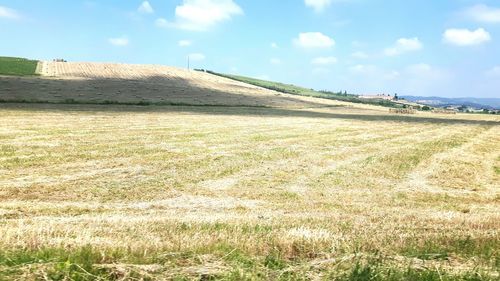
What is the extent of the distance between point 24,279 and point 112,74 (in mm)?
102892

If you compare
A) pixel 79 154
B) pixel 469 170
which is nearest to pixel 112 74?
pixel 79 154

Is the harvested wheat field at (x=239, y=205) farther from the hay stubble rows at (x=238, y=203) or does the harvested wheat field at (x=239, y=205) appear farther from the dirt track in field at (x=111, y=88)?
the dirt track in field at (x=111, y=88)

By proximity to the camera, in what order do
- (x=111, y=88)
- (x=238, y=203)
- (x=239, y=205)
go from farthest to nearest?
(x=111, y=88) → (x=238, y=203) → (x=239, y=205)

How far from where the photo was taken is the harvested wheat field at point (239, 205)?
5734mm

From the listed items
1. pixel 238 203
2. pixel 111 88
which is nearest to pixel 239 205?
pixel 238 203

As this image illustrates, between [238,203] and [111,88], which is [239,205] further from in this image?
[111,88]

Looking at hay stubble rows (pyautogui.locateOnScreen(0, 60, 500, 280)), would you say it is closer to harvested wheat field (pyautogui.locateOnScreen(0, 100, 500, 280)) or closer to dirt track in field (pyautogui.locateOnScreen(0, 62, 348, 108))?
harvested wheat field (pyautogui.locateOnScreen(0, 100, 500, 280))

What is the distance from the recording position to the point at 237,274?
5297 millimetres

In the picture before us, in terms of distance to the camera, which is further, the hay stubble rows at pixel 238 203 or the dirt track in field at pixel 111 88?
the dirt track in field at pixel 111 88

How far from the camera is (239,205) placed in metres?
13.8

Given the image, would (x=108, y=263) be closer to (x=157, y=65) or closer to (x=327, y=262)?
(x=327, y=262)

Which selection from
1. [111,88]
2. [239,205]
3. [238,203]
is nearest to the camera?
[239,205]

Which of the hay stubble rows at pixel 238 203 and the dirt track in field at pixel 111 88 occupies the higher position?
the dirt track in field at pixel 111 88

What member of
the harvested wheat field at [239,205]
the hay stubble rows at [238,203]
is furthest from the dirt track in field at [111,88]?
the harvested wheat field at [239,205]
